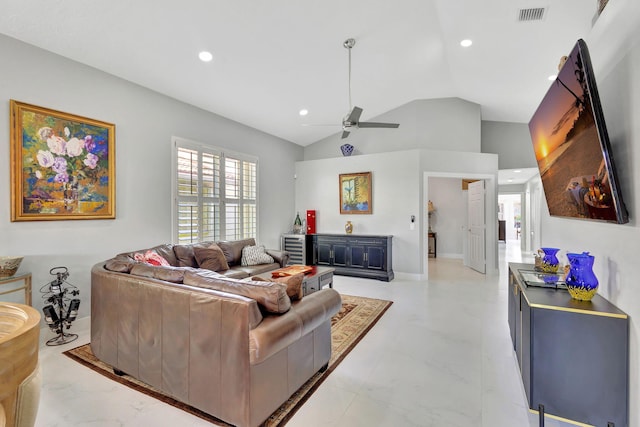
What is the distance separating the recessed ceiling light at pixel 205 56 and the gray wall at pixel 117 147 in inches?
41.2

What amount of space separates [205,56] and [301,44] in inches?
48.3

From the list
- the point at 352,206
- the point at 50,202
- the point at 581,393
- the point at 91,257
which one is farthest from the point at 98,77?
the point at 581,393

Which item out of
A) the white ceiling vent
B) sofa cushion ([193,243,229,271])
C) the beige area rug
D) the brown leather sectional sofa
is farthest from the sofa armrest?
the white ceiling vent

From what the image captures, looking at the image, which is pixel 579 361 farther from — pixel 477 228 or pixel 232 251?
pixel 477 228

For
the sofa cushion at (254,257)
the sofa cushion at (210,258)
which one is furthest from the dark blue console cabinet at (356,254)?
the sofa cushion at (210,258)

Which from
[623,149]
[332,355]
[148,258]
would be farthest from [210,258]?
[623,149]

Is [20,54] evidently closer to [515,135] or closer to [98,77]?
[98,77]

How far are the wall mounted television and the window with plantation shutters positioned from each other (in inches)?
181

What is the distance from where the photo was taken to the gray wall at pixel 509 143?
6734mm

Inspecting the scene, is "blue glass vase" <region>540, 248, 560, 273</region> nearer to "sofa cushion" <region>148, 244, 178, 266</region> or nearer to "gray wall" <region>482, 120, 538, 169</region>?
"sofa cushion" <region>148, 244, 178, 266</region>

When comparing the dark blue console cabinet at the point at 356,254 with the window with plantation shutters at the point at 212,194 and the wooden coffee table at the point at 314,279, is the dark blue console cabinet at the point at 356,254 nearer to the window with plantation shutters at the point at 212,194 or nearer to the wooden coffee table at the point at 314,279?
the window with plantation shutters at the point at 212,194

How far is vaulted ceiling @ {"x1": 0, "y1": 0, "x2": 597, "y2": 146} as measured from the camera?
311 cm

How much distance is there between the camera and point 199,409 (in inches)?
81.5

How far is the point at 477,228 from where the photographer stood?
21.9ft
